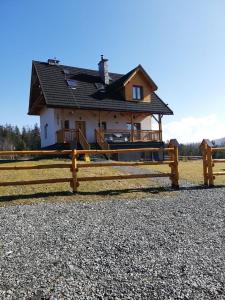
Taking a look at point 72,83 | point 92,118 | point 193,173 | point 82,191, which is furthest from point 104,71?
point 82,191

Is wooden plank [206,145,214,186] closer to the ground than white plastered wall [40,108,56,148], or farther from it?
closer to the ground

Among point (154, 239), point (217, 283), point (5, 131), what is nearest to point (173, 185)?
point (154, 239)

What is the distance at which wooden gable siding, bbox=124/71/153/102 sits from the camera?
28.0 m

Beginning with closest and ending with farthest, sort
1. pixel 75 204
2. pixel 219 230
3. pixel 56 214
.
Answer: pixel 219 230
pixel 56 214
pixel 75 204

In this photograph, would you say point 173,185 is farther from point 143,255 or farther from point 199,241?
point 143,255

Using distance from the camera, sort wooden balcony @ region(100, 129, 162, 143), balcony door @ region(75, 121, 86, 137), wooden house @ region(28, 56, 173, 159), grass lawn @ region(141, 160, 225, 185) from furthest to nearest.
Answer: balcony door @ region(75, 121, 86, 137) < wooden balcony @ region(100, 129, 162, 143) < wooden house @ region(28, 56, 173, 159) < grass lawn @ region(141, 160, 225, 185)

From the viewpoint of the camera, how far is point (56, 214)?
7.18 metres

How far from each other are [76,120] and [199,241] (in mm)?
21010

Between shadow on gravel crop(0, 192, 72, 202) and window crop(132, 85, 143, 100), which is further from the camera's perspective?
window crop(132, 85, 143, 100)

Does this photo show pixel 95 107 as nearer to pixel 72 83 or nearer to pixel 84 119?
pixel 84 119

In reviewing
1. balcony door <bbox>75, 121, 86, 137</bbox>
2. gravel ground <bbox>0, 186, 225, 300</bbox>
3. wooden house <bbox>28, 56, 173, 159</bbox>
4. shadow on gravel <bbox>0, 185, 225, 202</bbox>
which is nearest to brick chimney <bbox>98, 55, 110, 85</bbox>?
wooden house <bbox>28, 56, 173, 159</bbox>

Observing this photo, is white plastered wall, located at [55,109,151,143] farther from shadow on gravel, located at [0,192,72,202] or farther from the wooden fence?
shadow on gravel, located at [0,192,72,202]

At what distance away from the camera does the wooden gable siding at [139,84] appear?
28.0 m

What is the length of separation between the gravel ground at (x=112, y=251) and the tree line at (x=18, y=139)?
54.6 m
